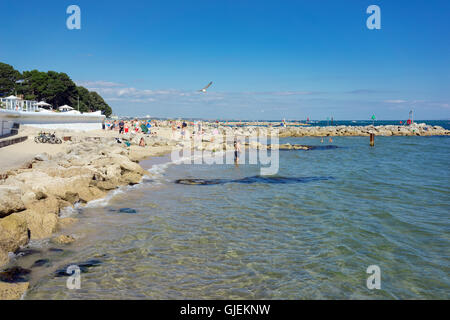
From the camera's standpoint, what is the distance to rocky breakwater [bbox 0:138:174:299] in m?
6.15

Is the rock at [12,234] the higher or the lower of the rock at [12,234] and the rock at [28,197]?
the lower

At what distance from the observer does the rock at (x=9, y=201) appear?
632 cm

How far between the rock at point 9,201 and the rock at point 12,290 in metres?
2.07

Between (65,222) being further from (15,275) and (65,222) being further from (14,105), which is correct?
(14,105)

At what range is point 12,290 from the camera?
4629 mm

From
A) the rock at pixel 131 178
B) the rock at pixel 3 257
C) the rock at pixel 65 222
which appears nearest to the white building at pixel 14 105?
the rock at pixel 131 178

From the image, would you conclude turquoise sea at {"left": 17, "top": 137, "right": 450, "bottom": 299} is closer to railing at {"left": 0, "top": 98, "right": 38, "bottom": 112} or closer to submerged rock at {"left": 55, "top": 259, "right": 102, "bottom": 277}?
submerged rock at {"left": 55, "top": 259, "right": 102, "bottom": 277}

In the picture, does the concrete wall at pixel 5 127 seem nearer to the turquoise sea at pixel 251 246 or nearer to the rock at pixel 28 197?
the turquoise sea at pixel 251 246
